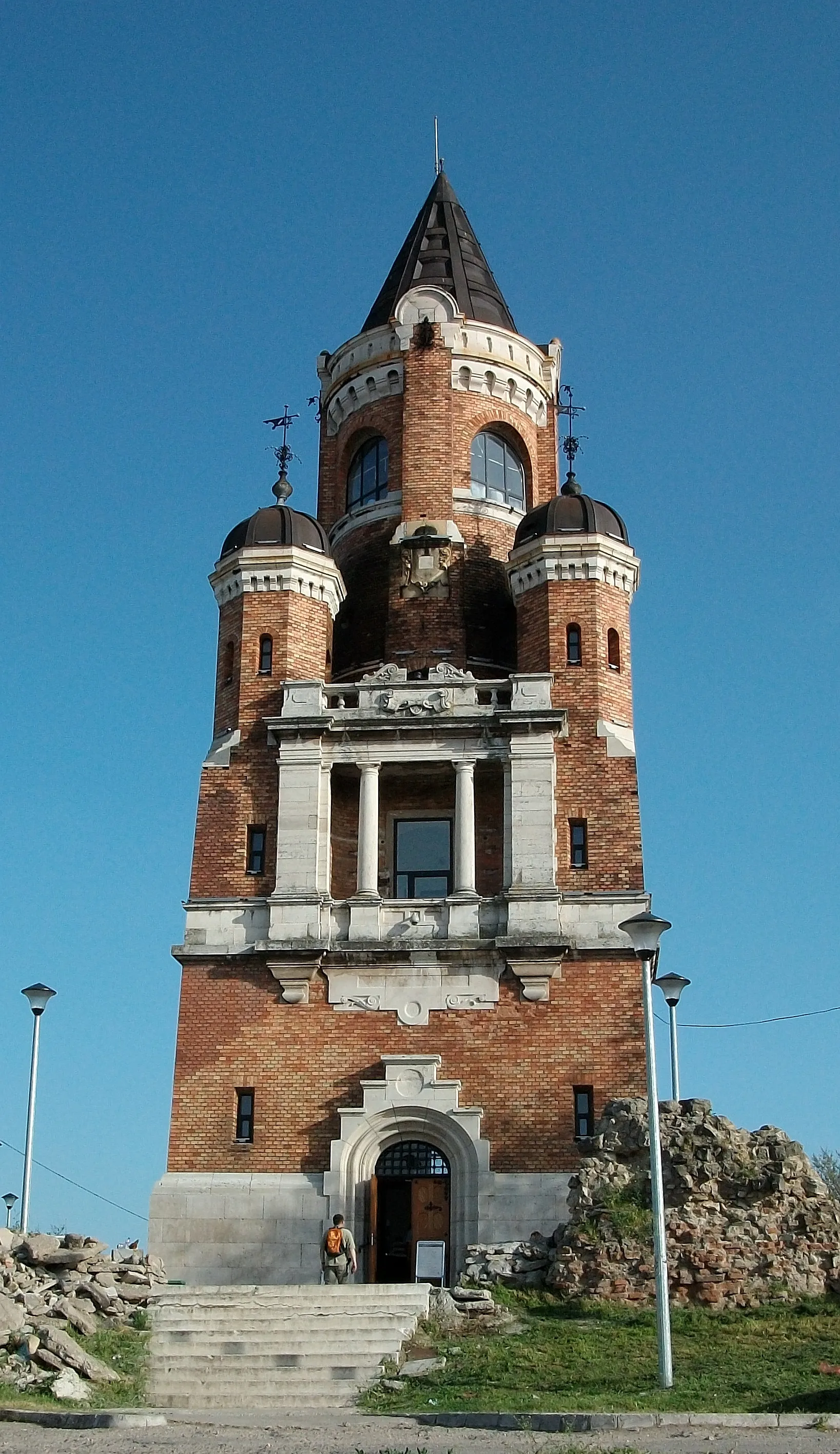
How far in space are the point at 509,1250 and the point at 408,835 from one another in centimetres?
979

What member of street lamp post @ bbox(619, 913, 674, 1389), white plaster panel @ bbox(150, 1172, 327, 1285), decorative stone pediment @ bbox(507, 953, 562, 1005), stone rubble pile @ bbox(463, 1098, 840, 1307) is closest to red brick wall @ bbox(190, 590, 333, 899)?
decorative stone pediment @ bbox(507, 953, 562, 1005)

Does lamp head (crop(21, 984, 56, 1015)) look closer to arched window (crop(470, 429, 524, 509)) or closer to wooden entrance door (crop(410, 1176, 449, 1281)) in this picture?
wooden entrance door (crop(410, 1176, 449, 1281))

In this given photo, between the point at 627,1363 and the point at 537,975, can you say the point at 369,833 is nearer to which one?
the point at 537,975

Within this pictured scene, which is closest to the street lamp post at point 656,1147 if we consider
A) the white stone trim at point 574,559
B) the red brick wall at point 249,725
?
the red brick wall at point 249,725

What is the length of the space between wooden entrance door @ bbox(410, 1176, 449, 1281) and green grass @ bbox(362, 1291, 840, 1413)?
16.3 feet

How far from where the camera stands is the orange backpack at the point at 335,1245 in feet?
89.1

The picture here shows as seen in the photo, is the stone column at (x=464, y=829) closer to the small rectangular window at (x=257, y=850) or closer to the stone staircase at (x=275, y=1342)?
the small rectangular window at (x=257, y=850)

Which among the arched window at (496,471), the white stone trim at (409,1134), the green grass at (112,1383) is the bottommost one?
the green grass at (112,1383)

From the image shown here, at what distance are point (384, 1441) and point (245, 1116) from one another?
14.4 metres

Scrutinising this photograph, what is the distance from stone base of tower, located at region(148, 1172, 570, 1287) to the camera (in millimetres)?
29234

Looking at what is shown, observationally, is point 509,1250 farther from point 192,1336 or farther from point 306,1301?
point 192,1336

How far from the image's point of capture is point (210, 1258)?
29.5 metres

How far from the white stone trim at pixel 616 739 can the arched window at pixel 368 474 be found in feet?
29.6

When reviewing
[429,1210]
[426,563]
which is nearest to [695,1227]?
[429,1210]
